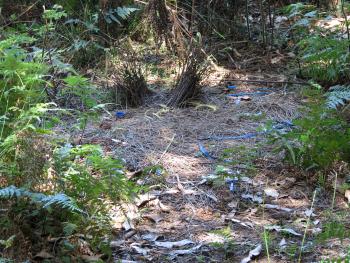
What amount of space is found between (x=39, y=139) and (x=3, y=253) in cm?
70

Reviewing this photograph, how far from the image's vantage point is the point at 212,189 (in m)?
3.90

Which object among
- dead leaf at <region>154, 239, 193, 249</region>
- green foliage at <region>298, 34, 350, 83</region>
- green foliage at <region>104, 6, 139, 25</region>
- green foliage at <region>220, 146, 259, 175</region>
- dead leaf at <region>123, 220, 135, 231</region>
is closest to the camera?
dead leaf at <region>154, 239, 193, 249</region>

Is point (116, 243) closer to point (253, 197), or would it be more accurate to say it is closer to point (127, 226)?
point (127, 226)

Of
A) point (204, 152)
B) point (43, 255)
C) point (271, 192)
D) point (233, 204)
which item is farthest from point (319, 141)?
point (43, 255)

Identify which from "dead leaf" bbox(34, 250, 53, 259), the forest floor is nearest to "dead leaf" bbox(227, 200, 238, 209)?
the forest floor

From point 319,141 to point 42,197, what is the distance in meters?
1.92

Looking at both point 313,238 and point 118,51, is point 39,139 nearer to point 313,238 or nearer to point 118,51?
point 313,238

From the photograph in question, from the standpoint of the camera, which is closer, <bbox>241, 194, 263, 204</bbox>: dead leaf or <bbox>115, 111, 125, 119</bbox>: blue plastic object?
<bbox>241, 194, 263, 204</bbox>: dead leaf

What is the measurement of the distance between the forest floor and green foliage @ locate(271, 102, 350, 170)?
0.47ft

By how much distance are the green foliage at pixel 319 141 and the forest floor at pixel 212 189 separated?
0.47 feet

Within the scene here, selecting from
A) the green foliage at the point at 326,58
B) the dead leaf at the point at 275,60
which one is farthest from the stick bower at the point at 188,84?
the dead leaf at the point at 275,60

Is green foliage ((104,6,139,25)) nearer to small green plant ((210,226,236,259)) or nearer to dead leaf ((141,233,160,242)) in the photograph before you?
dead leaf ((141,233,160,242))

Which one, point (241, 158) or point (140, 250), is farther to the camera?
point (241, 158)

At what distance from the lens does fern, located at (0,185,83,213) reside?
2734 millimetres
